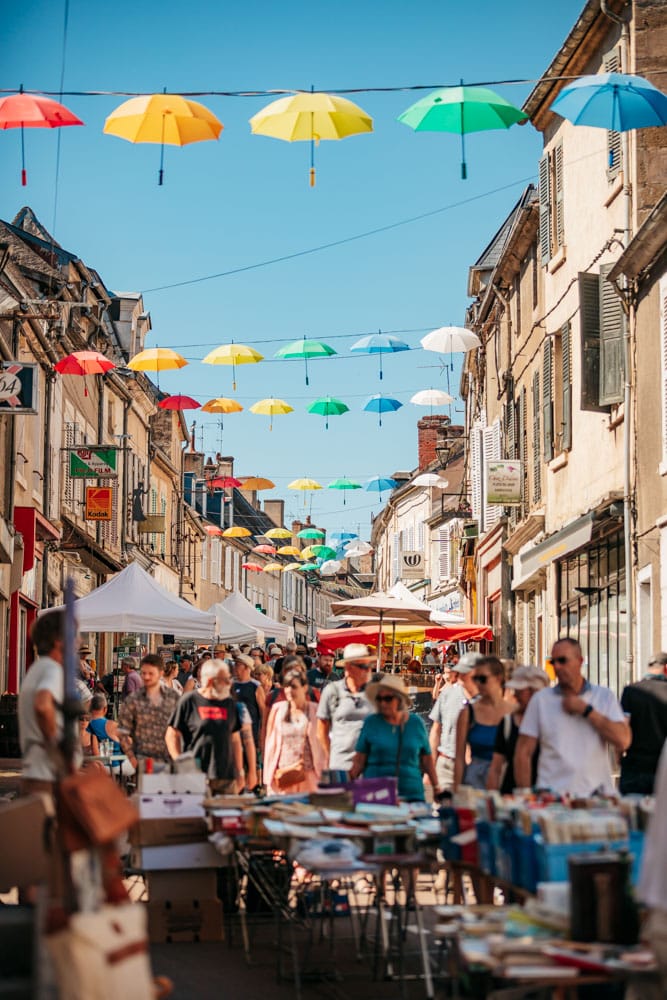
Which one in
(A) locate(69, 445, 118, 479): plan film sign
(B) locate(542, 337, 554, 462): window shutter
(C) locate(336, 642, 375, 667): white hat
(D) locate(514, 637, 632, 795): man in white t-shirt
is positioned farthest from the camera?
(A) locate(69, 445, 118, 479): plan film sign

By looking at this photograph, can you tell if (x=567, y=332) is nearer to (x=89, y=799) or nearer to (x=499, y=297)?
(x=499, y=297)

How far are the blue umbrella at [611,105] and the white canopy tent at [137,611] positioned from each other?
1045 cm

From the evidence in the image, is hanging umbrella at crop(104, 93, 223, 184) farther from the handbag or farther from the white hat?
the handbag

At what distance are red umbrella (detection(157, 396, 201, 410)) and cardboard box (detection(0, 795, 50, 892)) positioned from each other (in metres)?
21.4

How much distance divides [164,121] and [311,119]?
134cm

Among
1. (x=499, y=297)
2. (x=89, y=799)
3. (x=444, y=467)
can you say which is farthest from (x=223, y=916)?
(x=444, y=467)

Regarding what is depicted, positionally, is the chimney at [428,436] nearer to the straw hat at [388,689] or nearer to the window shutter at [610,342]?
the window shutter at [610,342]

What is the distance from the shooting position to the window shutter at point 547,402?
23703mm

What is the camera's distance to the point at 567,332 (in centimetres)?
2205

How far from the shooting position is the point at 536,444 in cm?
2572

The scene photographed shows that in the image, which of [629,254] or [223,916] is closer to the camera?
[223,916]

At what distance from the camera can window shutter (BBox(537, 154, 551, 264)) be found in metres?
24.0

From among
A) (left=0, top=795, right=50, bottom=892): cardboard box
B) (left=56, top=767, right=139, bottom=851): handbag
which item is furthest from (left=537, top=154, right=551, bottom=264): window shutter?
(left=56, top=767, right=139, bottom=851): handbag

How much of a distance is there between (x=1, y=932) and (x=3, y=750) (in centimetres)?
1709
